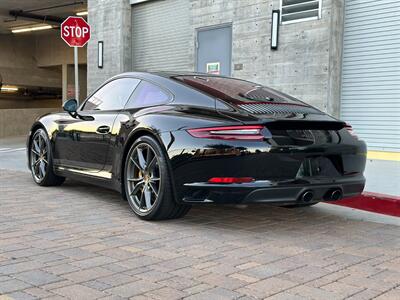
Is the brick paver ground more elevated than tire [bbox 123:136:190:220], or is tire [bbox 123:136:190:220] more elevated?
tire [bbox 123:136:190:220]

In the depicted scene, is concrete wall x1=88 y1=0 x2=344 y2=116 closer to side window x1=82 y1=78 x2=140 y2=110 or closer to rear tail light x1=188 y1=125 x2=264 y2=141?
side window x1=82 y1=78 x2=140 y2=110

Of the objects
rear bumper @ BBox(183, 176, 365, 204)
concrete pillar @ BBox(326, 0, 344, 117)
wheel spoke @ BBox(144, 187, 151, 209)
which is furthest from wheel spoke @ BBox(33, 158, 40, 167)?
concrete pillar @ BBox(326, 0, 344, 117)

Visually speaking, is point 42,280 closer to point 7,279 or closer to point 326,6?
point 7,279

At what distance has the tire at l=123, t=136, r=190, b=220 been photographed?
4.38m

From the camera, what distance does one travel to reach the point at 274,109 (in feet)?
14.1

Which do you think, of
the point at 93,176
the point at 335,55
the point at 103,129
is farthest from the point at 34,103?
the point at 103,129

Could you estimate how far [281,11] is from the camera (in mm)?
9625

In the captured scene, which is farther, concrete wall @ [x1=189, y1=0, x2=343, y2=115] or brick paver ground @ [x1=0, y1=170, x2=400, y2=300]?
concrete wall @ [x1=189, y1=0, x2=343, y2=115]

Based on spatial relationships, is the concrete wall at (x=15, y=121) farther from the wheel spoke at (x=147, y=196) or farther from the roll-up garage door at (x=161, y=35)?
the wheel spoke at (x=147, y=196)

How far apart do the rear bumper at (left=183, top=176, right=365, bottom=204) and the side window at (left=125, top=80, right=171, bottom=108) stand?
1078 mm

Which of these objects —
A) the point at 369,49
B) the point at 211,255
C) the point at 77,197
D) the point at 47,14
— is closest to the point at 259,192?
the point at 211,255

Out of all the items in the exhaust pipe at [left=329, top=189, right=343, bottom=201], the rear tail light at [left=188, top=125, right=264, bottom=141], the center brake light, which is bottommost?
the exhaust pipe at [left=329, top=189, right=343, bottom=201]

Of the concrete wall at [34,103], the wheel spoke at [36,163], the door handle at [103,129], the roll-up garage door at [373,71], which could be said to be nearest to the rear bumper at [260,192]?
the door handle at [103,129]

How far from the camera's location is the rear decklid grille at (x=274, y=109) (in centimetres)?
420
